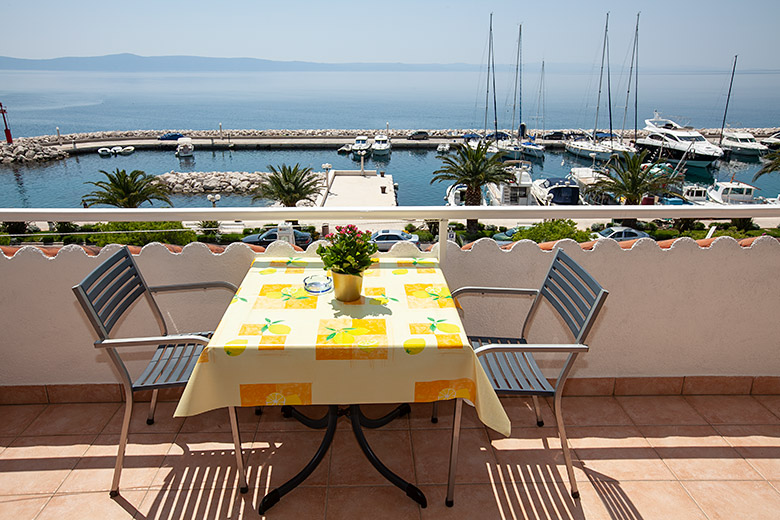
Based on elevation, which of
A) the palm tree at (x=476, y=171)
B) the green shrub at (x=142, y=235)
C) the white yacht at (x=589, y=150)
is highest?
the green shrub at (x=142, y=235)

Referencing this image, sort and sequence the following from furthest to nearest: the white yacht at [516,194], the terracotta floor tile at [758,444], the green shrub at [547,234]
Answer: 1. the white yacht at [516,194]
2. the green shrub at [547,234]
3. the terracotta floor tile at [758,444]

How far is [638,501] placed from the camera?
188 cm

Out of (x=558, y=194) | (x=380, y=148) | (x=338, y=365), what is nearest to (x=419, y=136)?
(x=380, y=148)

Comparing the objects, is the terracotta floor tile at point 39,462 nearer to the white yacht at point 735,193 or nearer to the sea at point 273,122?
the white yacht at point 735,193

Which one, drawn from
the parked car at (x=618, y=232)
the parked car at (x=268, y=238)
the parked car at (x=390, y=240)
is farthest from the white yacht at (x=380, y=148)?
the parked car at (x=618, y=232)

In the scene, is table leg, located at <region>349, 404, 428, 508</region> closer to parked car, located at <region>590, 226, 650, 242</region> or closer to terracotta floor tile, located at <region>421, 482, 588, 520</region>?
terracotta floor tile, located at <region>421, 482, 588, 520</region>

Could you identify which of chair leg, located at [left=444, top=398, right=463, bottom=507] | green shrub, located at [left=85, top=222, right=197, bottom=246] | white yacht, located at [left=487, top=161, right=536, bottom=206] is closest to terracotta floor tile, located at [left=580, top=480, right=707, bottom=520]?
chair leg, located at [left=444, top=398, right=463, bottom=507]

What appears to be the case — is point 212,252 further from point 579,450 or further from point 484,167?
point 484,167

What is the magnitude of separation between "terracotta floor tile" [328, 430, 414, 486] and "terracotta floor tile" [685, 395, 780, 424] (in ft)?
5.03

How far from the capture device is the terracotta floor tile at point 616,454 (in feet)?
6.64

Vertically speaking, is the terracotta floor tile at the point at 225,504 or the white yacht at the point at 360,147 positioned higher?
the terracotta floor tile at the point at 225,504

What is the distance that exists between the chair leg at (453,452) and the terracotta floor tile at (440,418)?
16.2 inches

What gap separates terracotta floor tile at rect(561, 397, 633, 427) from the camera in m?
2.36

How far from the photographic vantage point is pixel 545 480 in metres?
1.99
